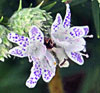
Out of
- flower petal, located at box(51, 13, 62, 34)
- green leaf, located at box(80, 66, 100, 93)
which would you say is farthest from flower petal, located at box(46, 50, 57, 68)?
green leaf, located at box(80, 66, 100, 93)

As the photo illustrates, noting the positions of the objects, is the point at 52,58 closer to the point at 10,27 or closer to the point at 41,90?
the point at 10,27

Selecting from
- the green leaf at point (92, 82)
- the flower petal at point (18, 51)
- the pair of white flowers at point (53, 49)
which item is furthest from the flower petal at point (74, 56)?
the green leaf at point (92, 82)

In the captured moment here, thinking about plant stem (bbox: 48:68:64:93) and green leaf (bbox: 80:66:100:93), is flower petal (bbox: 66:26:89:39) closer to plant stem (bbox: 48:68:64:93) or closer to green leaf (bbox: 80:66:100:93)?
plant stem (bbox: 48:68:64:93)

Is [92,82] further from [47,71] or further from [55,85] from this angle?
[47,71]

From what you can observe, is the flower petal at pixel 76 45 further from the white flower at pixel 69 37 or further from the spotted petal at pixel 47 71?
the spotted petal at pixel 47 71

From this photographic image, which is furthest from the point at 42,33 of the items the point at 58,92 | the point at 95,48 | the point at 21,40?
the point at 95,48

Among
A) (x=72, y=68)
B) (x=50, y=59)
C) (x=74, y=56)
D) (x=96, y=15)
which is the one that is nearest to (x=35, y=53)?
(x=50, y=59)
